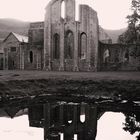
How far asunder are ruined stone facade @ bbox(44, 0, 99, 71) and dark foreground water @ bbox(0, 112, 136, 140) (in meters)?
21.8

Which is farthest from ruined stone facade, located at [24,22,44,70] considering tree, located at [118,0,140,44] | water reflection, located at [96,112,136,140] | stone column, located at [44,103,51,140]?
stone column, located at [44,103,51,140]

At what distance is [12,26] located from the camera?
103875mm

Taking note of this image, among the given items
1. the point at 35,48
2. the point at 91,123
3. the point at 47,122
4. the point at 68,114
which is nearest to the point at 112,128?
the point at 91,123

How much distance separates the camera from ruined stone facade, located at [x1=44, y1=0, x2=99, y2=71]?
33344mm

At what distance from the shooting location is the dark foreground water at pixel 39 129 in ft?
29.3

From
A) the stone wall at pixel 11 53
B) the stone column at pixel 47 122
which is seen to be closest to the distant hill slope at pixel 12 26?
the stone wall at pixel 11 53

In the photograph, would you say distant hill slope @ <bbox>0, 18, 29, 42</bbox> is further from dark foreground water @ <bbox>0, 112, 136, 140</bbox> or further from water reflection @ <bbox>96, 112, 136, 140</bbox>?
water reflection @ <bbox>96, 112, 136, 140</bbox>

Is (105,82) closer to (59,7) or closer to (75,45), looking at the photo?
(75,45)

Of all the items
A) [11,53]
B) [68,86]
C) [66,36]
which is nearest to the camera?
[68,86]

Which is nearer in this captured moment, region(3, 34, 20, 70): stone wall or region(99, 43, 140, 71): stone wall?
region(99, 43, 140, 71): stone wall

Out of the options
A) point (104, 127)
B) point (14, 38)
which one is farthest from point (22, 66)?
point (104, 127)

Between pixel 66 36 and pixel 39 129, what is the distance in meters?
26.0

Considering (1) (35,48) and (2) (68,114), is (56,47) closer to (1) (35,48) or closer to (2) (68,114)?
(1) (35,48)

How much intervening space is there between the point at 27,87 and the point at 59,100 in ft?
13.1
